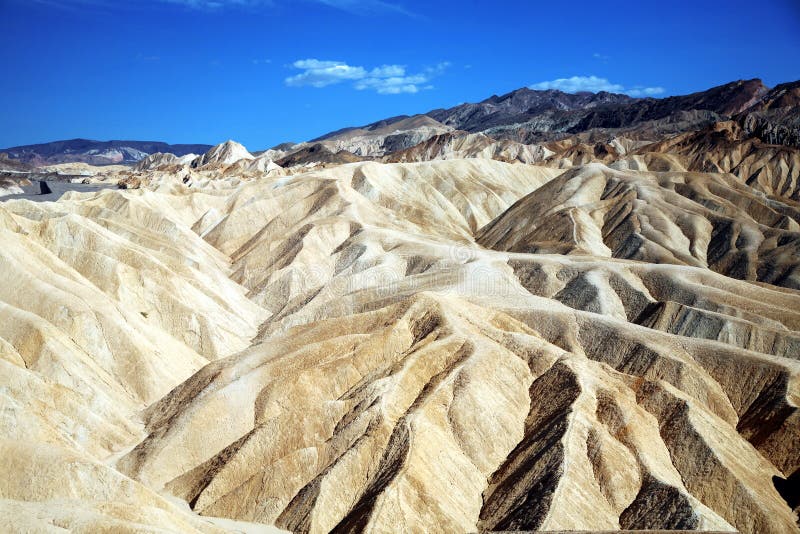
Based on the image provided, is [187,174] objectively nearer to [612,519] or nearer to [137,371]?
[137,371]

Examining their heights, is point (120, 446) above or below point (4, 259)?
below

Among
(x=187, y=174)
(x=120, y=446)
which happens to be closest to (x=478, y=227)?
(x=120, y=446)

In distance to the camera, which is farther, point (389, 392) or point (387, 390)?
point (387, 390)

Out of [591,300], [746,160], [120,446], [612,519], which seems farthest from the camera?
[746,160]

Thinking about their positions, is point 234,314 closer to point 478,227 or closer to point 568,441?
point 568,441

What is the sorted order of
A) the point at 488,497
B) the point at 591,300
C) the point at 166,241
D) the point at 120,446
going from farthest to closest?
the point at 166,241 < the point at 591,300 < the point at 120,446 < the point at 488,497

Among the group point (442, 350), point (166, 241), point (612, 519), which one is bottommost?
point (612, 519)

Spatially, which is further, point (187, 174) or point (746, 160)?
point (187, 174)
